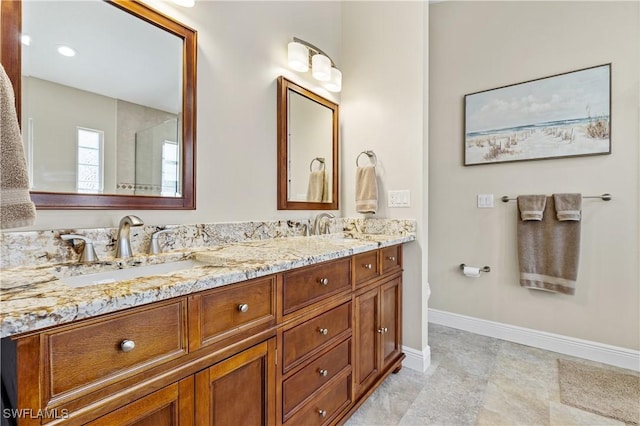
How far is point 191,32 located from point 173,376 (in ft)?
4.66

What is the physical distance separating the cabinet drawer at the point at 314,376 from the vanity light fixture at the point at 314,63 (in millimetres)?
1668

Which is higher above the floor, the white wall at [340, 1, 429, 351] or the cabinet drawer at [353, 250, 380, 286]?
the white wall at [340, 1, 429, 351]

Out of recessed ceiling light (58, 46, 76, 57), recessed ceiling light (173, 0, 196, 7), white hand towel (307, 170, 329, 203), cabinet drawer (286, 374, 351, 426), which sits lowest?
cabinet drawer (286, 374, 351, 426)

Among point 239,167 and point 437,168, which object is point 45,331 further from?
point 437,168

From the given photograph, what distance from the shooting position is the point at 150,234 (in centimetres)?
120

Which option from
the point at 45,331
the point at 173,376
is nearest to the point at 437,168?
the point at 173,376

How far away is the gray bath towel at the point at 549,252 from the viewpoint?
209 cm

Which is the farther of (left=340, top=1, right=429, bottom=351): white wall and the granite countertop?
(left=340, top=1, right=429, bottom=351): white wall

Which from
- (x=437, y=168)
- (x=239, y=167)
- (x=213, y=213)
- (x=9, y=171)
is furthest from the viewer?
(x=437, y=168)

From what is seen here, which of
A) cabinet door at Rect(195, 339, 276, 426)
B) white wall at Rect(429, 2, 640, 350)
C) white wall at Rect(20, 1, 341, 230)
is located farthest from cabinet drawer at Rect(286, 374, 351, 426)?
white wall at Rect(429, 2, 640, 350)

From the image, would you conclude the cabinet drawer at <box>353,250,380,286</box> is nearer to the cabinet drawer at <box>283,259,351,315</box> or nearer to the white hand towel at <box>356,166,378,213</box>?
the cabinet drawer at <box>283,259,351,315</box>

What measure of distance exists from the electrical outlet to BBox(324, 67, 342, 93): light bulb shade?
89 centimetres

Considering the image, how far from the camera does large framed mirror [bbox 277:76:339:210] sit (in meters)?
1.83

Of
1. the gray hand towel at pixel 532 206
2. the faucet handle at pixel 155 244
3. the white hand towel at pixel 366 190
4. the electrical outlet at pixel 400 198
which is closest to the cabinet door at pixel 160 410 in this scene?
the faucet handle at pixel 155 244
